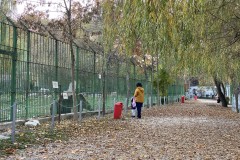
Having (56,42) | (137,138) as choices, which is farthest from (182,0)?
(56,42)

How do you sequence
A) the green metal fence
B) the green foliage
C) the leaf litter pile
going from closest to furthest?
the leaf litter pile < the green metal fence < the green foliage

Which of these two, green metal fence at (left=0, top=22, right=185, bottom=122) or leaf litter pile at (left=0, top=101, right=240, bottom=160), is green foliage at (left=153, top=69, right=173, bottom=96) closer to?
green metal fence at (left=0, top=22, right=185, bottom=122)

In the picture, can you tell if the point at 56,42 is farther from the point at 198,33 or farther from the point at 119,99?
the point at 119,99

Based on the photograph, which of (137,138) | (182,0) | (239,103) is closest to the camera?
(182,0)

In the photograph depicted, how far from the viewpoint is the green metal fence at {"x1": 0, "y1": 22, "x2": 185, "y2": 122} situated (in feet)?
38.8

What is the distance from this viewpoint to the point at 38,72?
13680 millimetres

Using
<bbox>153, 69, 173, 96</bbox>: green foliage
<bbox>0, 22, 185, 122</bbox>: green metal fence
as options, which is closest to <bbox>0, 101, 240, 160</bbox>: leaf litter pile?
<bbox>0, 22, 185, 122</bbox>: green metal fence

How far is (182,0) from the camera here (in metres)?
7.57

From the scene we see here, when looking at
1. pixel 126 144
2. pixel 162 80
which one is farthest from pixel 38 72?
pixel 162 80

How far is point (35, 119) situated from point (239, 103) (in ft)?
60.4

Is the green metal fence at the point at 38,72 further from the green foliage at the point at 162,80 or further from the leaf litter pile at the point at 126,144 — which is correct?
the green foliage at the point at 162,80

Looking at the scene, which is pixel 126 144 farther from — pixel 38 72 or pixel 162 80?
pixel 162 80

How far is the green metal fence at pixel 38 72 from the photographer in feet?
38.8

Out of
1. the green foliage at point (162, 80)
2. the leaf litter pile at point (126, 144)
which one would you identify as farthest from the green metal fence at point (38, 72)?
the green foliage at point (162, 80)
